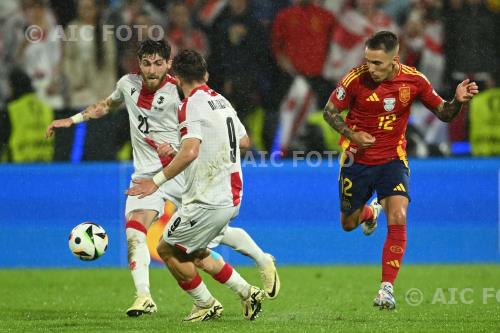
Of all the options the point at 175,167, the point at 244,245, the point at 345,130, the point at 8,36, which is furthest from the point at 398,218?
the point at 8,36

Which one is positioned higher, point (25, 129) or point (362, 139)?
point (362, 139)

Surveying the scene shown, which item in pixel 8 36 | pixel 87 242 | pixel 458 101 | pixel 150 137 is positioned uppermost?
pixel 8 36

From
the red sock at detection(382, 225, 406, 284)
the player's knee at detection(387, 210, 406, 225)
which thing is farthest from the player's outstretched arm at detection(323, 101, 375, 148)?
the red sock at detection(382, 225, 406, 284)

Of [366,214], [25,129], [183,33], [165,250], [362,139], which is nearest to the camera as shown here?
[165,250]

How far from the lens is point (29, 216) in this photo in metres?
12.1

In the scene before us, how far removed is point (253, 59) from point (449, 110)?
4.66 metres

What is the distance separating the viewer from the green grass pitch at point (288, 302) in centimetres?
735

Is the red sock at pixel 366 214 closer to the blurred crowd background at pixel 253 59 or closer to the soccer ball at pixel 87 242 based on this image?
the soccer ball at pixel 87 242

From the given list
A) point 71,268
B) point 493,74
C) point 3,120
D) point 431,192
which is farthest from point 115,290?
point 493,74

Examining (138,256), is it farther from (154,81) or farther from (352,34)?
(352,34)

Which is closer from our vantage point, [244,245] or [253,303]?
[253,303]

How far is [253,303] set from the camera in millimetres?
7617

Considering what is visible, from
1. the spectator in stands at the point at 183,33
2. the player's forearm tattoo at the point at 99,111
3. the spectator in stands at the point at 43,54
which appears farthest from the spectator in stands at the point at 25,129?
the player's forearm tattoo at the point at 99,111

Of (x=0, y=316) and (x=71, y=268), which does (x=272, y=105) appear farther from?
(x=0, y=316)
